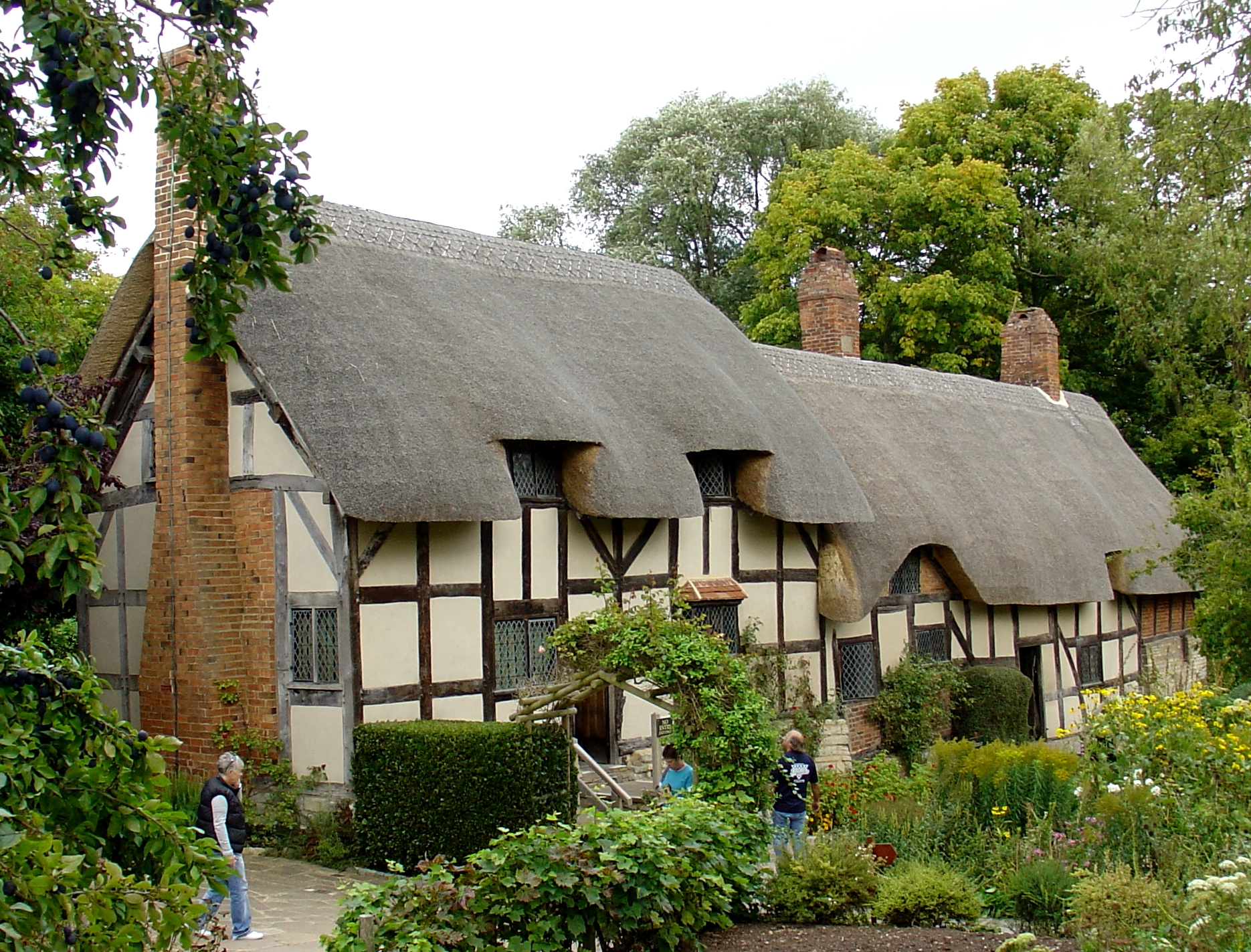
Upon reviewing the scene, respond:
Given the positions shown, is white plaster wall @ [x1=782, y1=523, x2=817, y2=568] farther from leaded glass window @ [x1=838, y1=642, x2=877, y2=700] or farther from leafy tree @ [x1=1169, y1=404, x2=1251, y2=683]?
leafy tree @ [x1=1169, y1=404, x2=1251, y2=683]

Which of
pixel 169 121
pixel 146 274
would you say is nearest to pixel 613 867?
pixel 169 121

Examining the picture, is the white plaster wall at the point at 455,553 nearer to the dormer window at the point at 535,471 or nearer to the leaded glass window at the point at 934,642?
the dormer window at the point at 535,471

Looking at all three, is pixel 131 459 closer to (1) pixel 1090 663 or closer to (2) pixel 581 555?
(2) pixel 581 555

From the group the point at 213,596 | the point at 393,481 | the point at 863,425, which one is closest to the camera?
the point at 393,481

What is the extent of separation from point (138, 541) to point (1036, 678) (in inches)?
536

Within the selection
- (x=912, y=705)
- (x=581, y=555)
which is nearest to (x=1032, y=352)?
(x=912, y=705)

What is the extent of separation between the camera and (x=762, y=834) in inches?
334

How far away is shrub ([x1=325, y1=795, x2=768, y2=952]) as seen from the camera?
619cm

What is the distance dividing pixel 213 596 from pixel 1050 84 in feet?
81.0

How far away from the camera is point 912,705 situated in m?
17.0

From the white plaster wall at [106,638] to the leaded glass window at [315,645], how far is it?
2.57 meters

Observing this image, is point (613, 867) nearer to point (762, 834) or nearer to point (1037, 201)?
point (762, 834)

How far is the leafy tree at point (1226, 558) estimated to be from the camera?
15.1 metres

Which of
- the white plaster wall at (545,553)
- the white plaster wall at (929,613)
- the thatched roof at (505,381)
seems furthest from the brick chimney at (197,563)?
the white plaster wall at (929,613)
